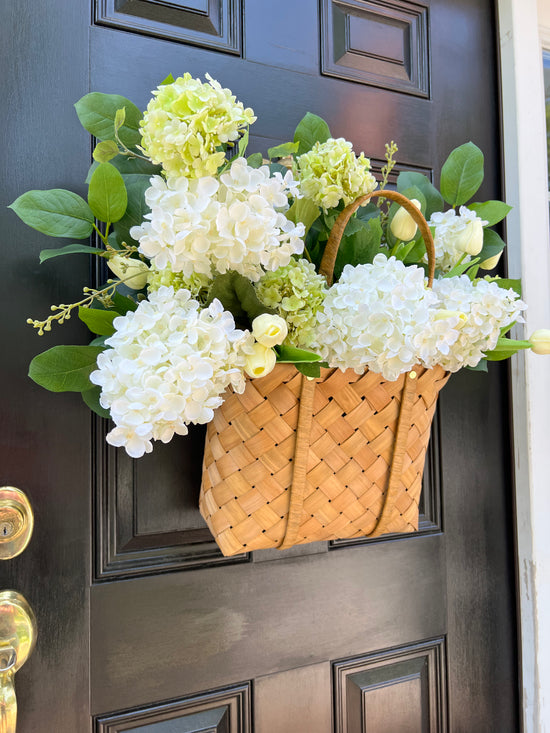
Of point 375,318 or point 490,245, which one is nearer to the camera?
point 375,318

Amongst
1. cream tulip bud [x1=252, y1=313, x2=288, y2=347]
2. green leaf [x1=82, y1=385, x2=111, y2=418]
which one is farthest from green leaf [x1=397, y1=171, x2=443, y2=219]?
green leaf [x1=82, y1=385, x2=111, y2=418]

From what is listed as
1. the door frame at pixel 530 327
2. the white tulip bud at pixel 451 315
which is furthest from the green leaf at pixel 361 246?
the door frame at pixel 530 327

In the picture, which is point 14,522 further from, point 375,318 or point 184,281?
point 375,318

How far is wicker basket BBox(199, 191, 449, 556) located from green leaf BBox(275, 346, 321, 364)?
3 cm

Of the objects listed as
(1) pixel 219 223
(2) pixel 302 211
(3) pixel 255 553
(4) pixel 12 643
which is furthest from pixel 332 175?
(4) pixel 12 643

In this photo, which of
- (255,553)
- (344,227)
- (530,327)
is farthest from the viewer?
(530,327)

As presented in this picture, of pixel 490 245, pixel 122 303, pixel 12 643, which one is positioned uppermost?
pixel 490 245

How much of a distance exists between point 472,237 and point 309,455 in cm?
33

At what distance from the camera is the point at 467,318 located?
0.54 metres

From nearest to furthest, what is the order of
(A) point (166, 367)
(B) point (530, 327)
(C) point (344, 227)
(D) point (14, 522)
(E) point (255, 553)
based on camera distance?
1. (A) point (166, 367)
2. (C) point (344, 227)
3. (D) point (14, 522)
4. (E) point (255, 553)
5. (B) point (530, 327)

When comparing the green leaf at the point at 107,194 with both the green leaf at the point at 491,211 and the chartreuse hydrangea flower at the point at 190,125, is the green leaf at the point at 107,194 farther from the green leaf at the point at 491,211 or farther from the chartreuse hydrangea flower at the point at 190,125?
the green leaf at the point at 491,211

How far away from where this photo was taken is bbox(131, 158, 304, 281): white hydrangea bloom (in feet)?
1.49

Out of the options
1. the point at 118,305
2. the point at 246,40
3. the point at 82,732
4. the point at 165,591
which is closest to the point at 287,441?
the point at 118,305

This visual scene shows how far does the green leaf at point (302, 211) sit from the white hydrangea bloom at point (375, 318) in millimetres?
78
